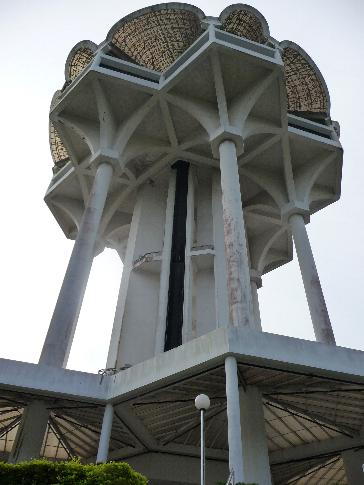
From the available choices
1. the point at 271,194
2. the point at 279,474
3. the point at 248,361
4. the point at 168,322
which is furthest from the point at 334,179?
the point at 248,361

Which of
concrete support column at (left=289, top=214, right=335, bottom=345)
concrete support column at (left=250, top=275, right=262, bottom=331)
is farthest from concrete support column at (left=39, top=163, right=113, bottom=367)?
concrete support column at (left=250, top=275, right=262, bottom=331)

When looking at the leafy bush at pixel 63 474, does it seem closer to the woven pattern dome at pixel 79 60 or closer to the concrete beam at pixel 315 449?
the concrete beam at pixel 315 449

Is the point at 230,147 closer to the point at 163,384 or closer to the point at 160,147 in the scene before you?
the point at 160,147

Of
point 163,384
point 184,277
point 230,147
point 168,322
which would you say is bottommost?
point 163,384

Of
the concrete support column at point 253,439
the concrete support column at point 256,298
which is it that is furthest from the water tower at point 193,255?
the concrete support column at point 256,298

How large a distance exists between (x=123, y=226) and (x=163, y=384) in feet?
72.4

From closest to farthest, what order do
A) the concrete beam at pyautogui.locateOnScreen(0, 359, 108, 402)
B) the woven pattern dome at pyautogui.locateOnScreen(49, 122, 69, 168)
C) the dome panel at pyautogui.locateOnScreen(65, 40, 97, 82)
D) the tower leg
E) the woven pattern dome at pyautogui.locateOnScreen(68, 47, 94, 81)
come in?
the concrete beam at pyautogui.locateOnScreen(0, 359, 108, 402) < the dome panel at pyautogui.locateOnScreen(65, 40, 97, 82) < the woven pattern dome at pyautogui.locateOnScreen(68, 47, 94, 81) < the tower leg < the woven pattern dome at pyautogui.locateOnScreen(49, 122, 69, 168)

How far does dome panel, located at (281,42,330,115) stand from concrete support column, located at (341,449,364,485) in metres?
22.9

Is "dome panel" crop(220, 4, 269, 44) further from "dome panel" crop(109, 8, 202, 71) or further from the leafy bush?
the leafy bush

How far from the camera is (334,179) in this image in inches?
1236

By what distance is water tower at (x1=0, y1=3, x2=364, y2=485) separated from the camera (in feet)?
48.2

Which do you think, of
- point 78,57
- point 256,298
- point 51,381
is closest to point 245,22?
point 78,57

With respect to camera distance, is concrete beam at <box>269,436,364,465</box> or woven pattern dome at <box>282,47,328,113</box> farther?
woven pattern dome at <box>282,47,328,113</box>

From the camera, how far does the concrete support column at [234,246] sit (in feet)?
56.1
